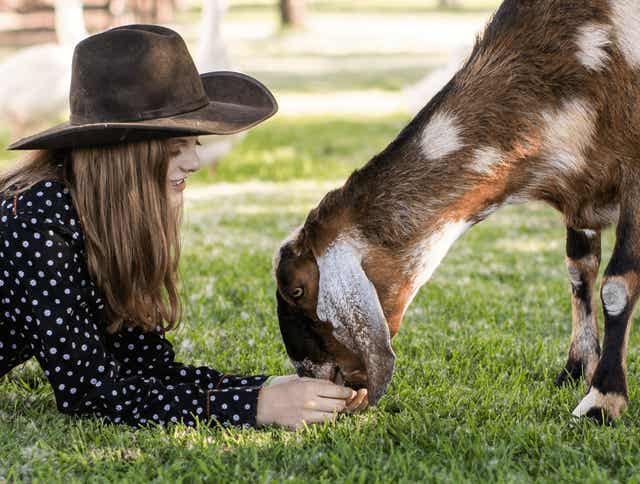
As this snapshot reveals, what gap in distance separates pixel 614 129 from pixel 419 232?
894 millimetres

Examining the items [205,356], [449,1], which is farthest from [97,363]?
[449,1]

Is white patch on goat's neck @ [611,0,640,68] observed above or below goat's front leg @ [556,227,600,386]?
above

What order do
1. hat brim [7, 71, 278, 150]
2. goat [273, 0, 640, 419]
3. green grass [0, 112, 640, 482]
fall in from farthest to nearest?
goat [273, 0, 640, 419] → hat brim [7, 71, 278, 150] → green grass [0, 112, 640, 482]

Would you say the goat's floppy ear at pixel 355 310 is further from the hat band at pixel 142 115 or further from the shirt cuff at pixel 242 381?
the hat band at pixel 142 115

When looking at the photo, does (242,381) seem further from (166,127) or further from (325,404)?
(166,127)

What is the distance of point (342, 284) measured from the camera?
3.82 metres

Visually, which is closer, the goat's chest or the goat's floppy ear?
the goat's floppy ear

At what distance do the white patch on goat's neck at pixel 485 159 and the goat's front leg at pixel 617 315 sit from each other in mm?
556

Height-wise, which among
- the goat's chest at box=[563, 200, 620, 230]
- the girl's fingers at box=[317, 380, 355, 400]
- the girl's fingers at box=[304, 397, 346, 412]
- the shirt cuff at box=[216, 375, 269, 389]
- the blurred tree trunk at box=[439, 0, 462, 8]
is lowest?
the blurred tree trunk at box=[439, 0, 462, 8]

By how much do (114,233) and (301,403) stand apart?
3.33ft

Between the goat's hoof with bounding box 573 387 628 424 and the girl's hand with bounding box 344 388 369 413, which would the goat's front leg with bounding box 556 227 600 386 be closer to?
the goat's hoof with bounding box 573 387 628 424

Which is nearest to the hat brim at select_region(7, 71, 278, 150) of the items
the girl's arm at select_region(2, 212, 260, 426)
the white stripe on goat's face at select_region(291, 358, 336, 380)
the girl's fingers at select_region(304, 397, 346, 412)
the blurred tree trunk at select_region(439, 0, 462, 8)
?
the girl's arm at select_region(2, 212, 260, 426)

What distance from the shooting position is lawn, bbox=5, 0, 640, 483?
3.60 meters

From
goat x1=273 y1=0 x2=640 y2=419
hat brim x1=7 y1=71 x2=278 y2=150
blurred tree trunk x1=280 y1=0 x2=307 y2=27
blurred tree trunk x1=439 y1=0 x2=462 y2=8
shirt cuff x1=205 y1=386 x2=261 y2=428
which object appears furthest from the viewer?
blurred tree trunk x1=439 y1=0 x2=462 y2=8
